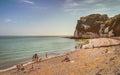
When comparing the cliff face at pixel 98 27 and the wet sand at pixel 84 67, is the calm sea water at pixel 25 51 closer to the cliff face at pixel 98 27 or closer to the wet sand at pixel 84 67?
the wet sand at pixel 84 67

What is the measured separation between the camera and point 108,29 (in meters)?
35.7

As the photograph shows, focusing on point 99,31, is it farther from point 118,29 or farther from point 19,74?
point 19,74

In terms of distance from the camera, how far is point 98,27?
1667 inches

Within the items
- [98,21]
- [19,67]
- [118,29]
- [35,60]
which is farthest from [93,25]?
[19,67]

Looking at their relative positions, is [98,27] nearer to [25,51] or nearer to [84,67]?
[25,51]

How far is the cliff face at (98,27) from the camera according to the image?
33.3 m

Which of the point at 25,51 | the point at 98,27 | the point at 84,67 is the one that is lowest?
the point at 25,51

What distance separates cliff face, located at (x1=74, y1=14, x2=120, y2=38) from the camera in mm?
33281

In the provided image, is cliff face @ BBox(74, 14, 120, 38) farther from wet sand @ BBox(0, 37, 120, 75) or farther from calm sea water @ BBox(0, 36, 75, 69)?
wet sand @ BBox(0, 37, 120, 75)

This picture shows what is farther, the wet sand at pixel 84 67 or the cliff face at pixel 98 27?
the cliff face at pixel 98 27

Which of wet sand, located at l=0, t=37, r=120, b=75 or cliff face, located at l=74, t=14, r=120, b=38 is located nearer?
wet sand, located at l=0, t=37, r=120, b=75

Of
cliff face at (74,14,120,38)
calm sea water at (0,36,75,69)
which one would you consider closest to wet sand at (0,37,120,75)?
calm sea water at (0,36,75,69)

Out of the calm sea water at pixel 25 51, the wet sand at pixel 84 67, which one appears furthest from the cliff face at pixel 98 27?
the wet sand at pixel 84 67

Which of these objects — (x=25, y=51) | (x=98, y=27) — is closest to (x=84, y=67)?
(x=25, y=51)
